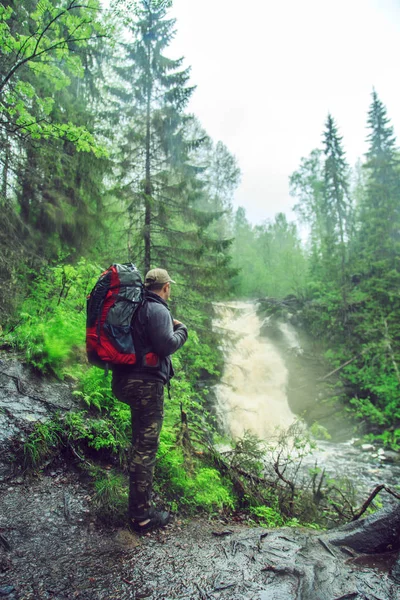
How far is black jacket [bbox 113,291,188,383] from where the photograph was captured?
289 centimetres

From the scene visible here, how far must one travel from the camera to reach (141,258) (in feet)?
37.1

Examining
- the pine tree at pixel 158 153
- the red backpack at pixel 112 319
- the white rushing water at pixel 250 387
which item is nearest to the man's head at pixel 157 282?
the red backpack at pixel 112 319

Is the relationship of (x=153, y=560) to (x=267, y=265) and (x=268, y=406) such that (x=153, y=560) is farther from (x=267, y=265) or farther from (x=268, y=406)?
(x=267, y=265)

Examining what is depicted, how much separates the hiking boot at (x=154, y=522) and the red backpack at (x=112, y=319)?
1.54 metres

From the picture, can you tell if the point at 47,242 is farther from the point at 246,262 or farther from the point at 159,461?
the point at 246,262

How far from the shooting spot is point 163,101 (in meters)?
11.7

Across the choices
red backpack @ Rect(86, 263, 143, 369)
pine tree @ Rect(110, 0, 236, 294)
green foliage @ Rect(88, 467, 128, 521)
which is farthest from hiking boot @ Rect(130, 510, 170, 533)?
pine tree @ Rect(110, 0, 236, 294)

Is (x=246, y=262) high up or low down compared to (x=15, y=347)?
up

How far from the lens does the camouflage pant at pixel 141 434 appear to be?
9.50 feet

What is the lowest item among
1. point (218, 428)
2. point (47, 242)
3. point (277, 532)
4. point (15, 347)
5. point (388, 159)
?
point (218, 428)

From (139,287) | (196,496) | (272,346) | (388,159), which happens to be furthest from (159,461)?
(388,159)

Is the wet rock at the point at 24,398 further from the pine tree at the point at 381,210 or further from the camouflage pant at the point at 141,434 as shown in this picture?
the pine tree at the point at 381,210

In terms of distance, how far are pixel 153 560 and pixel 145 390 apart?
138cm

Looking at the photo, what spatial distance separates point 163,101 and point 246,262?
29531mm
